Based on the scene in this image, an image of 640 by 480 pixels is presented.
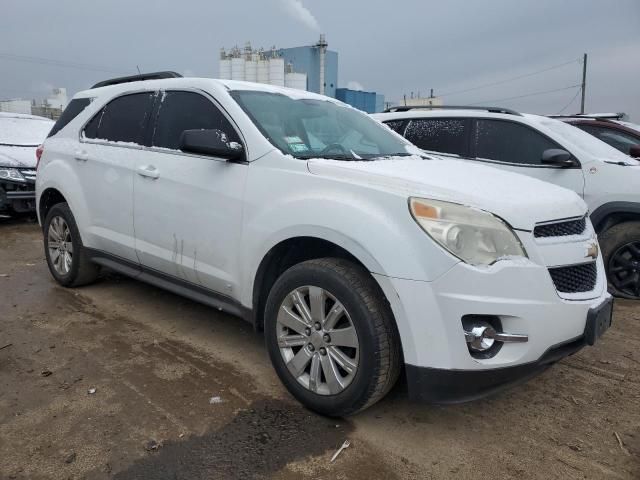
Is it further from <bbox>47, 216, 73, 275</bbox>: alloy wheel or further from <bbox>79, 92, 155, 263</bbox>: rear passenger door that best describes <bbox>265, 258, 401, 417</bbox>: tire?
<bbox>47, 216, 73, 275</bbox>: alloy wheel

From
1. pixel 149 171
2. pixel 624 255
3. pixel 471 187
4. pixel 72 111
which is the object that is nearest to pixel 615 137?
pixel 624 255

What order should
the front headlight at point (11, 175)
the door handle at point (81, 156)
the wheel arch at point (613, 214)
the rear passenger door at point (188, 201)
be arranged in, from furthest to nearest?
the front headlight at point (11, 175), the wheel arch at point (613, 214), the door handle at point (81, 156), the rear passenger door at point (188, 201)

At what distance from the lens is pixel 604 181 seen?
16.0 feet

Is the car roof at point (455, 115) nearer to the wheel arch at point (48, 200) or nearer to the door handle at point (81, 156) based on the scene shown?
the door handle at point (81, 156)

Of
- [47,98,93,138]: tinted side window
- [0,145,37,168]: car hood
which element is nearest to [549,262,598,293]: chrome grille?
[47,98,93,138]: tinted side window

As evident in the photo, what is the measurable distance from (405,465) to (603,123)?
18.1 ft

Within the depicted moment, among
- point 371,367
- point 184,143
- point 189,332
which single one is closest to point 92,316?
point 189,332

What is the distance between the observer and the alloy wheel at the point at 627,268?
15.9 ft

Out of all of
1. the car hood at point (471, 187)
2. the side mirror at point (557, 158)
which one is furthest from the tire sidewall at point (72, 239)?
the side mirror at point (557, 158)

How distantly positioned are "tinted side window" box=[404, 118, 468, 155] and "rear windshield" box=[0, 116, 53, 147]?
21.5 feet

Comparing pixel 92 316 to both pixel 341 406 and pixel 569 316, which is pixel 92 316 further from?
pixel 569 316

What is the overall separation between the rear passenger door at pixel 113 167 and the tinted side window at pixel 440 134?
312cm

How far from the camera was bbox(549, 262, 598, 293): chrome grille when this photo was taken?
2480 mm

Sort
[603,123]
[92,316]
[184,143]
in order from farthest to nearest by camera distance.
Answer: [603,123] → [92,316] → [184,143]
